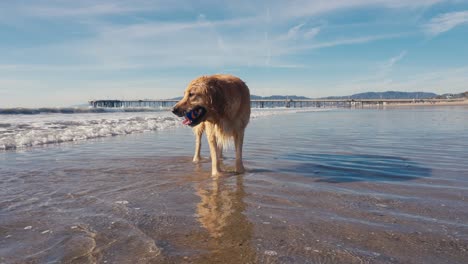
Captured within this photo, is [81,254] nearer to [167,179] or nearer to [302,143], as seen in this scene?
[167,179]

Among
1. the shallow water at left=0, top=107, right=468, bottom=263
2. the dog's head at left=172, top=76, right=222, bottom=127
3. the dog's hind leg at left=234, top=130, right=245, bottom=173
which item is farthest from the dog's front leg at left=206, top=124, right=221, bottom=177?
the dog's head at left=172, top=76, right=222, bottom=127

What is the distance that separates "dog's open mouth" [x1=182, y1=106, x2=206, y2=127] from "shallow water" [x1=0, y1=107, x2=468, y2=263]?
36.0 inches

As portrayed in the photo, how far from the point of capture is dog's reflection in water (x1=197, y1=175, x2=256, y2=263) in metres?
2.46

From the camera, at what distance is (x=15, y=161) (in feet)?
21.8

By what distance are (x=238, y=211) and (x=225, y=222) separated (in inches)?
14.9

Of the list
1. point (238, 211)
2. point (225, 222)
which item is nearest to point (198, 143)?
point (238, 211)

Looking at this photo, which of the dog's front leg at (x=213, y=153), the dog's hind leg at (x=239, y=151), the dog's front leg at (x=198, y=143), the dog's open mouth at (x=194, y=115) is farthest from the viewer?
the dog's front leg at (x=198, y=143)

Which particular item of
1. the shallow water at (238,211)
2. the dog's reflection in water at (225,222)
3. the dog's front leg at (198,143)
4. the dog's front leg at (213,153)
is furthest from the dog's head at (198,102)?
the dog's front leg at (198,143)

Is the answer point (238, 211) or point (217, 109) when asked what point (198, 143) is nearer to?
point (217, 109)

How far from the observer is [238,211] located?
3.53m

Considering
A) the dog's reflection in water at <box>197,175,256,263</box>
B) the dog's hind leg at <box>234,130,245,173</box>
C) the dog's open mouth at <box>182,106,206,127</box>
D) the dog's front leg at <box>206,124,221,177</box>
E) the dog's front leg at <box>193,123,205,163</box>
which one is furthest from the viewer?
the dog's front leg at <box>193,123,205,163</box>

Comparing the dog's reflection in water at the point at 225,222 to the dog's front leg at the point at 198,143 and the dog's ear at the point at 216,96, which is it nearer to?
the dog's ear at the point at 216,96

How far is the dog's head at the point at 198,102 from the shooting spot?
5.26 meters

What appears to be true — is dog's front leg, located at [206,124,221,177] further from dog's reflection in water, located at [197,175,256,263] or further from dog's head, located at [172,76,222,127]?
dog's reflection in water, located at [197,175,256,263]
